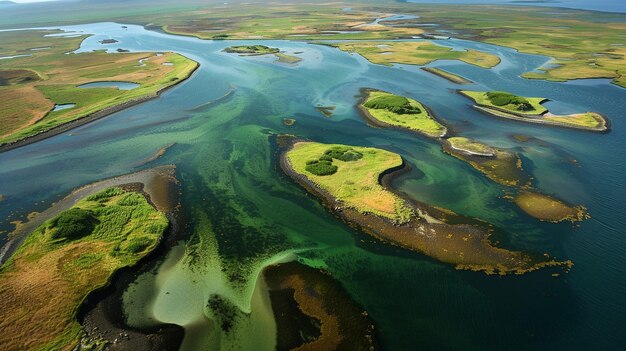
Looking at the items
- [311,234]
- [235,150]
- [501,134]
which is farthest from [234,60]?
[311,234]

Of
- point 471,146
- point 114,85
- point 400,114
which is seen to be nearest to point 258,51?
point 114,85

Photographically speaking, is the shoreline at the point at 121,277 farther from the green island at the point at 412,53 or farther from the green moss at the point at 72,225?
the green island at the point at 412,53

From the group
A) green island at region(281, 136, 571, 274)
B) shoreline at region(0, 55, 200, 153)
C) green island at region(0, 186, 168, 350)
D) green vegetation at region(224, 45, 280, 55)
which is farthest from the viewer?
green vegetation at region(224, 45, 280, 55)

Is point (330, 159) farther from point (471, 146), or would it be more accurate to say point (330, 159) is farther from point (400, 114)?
point (400, 114)

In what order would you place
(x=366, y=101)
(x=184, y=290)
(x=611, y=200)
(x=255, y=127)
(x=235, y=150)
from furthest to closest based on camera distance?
(x=366, y=101) < (x=255, y=127) < (x=235, y=150) < (x=611, y=200) < (x=184, y=290)

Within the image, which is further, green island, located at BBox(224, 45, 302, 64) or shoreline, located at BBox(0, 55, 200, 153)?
green island, located at BBox(224, 45, 302, 64)

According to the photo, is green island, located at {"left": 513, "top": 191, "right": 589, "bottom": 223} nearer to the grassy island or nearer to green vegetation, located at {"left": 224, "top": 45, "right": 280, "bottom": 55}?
the grassy island

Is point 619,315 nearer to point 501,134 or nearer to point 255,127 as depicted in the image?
point 501,134

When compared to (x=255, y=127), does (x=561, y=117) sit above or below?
above

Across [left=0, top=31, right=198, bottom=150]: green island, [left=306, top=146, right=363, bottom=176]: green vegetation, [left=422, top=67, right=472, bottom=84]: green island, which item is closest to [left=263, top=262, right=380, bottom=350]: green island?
[left=306, top=146, right=363, bottom=176]: green vegetation
